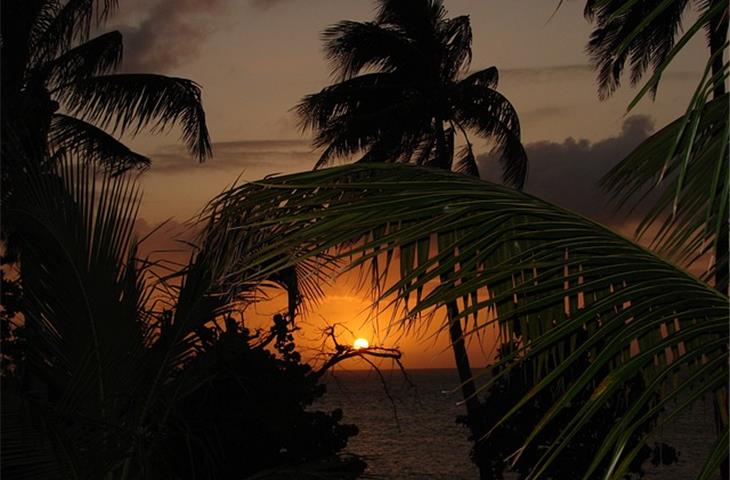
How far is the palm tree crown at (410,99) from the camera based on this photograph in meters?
22.4

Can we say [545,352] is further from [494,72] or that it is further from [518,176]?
[494,72]

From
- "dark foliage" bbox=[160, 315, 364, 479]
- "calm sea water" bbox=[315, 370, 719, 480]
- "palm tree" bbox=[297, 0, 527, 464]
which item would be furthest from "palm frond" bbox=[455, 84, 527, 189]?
"calm sea water" bbox=[315, 370, 719, 480]

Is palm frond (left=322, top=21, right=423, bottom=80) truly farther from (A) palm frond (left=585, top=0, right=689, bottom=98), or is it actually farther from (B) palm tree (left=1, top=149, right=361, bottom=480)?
(B) palm tree (left=1, top=149, right=361, bottom=480)

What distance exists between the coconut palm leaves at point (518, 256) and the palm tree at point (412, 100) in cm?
1948

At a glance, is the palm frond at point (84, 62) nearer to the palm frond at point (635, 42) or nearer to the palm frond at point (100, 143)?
the palm frond at point (100, 143)

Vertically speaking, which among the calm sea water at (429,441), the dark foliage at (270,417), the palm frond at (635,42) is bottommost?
the calm sea water at (429,441)

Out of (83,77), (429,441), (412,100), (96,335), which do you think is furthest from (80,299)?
(429,441)

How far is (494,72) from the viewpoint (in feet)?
77.9

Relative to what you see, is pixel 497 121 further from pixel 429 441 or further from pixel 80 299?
pixel 429 441

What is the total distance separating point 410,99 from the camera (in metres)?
23.1

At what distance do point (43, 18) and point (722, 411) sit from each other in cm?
1379

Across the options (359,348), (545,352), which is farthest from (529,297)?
(359,348)

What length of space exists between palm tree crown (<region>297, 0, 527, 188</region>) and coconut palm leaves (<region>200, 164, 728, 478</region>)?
64.2 ft


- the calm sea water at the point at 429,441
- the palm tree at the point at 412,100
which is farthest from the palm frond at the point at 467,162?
the calm sea water at the point at 429,441
